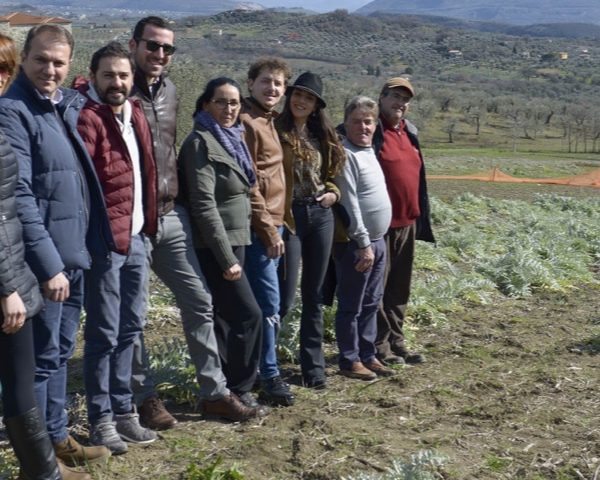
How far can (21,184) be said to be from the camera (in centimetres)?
348

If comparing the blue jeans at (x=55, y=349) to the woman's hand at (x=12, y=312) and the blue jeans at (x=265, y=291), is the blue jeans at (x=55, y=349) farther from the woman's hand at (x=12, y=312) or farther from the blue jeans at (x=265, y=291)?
the blue jeans at (x=265, y=291)

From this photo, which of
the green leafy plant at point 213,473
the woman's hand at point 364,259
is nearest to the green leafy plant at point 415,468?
the green leafy plant at point 213,473

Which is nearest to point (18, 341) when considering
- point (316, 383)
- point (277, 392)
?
point (277, 392)

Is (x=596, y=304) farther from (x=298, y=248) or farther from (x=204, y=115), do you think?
(x=204, y=115)

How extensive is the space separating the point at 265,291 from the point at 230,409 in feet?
2.41

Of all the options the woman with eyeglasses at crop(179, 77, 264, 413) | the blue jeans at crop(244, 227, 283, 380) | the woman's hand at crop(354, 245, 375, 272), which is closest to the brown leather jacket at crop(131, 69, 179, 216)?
the woman with eyeglasses at crop(179, 77, 264, 413)

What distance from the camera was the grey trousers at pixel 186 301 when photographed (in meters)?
4.52

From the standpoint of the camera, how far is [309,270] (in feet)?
17.7

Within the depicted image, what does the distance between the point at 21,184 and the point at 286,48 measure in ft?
564

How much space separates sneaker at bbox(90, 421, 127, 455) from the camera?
13.8 ft

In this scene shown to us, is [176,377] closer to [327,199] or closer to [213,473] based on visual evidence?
[213,473]

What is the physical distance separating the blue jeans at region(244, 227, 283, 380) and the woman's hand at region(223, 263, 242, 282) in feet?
1.04

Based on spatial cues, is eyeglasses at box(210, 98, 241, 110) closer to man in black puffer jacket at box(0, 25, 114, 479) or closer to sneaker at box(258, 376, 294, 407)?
man in black puffer jacket at box(0, 25, 114, 479)

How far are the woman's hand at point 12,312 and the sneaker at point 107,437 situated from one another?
1.06 meters
